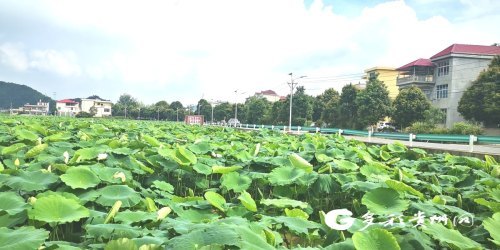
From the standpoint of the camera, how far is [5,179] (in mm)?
2668

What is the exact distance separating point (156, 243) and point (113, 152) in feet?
8.42

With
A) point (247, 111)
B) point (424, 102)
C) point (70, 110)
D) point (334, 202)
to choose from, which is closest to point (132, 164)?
point (334, 202)

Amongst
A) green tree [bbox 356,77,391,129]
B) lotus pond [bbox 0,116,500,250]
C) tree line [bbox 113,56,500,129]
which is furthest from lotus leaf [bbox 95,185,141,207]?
green tree [bbox 356,77,391,129]

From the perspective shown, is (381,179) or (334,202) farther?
(334,202)

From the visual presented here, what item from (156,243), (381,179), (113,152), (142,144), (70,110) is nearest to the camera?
(156,243)

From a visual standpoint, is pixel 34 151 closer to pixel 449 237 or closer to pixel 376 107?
pixel 449 237

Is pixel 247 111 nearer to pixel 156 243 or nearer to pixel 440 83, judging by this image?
pixel 440 83

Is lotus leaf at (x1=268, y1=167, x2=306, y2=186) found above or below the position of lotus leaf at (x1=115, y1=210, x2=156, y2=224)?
above

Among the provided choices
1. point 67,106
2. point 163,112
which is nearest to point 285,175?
point 163,112

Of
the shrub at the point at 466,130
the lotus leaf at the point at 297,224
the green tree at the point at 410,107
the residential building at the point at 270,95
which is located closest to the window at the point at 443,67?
the green tree at the point at 410,107

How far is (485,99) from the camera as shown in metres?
28.1

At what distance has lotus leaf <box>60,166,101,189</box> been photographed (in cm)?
269

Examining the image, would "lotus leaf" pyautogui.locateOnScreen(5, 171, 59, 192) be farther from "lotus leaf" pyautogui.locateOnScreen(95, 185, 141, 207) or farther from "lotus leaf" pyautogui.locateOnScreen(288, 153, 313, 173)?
"lotus leaf" pyautogui.locateOnScreen(288, 153, 313, 173)

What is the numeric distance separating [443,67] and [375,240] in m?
43.8
